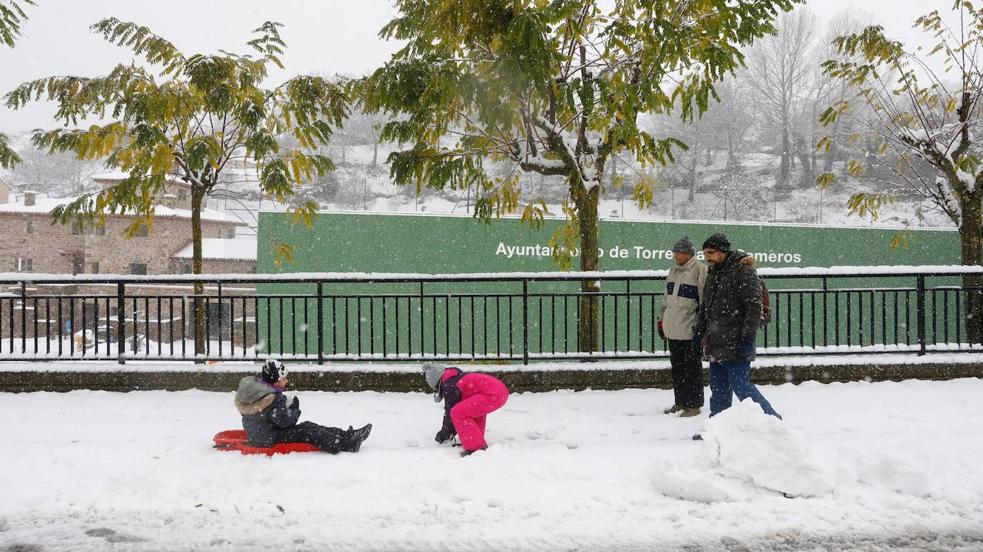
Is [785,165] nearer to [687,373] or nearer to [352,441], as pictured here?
[687,373]

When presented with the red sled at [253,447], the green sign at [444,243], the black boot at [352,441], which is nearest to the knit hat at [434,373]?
the black boot at [352,441]

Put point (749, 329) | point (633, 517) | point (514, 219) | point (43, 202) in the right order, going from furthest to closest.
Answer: point (43, 202) < point (514, 219) < point (749, 329) < point (633, 517)

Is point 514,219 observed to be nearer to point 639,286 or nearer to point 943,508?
point 639,286

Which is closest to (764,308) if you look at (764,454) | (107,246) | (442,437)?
(764,454)

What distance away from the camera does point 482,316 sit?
1516 centimetres

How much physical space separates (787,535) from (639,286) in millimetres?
13670

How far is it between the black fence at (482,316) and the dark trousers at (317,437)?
7.54 feet

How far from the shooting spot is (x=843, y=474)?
460 centimetres

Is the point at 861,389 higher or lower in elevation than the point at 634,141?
lower

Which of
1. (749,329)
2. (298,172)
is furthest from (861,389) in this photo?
(298,172)

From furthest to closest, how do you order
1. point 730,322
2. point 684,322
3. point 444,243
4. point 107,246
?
point 107,246 → point 444,243 → point 684,322 → point 730,322

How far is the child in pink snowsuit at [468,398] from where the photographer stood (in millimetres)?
5422

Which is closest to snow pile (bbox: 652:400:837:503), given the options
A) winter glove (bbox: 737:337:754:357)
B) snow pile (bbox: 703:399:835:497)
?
snow pile (bbox: 703:399:835:497)

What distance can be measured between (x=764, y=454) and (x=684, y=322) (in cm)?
227
